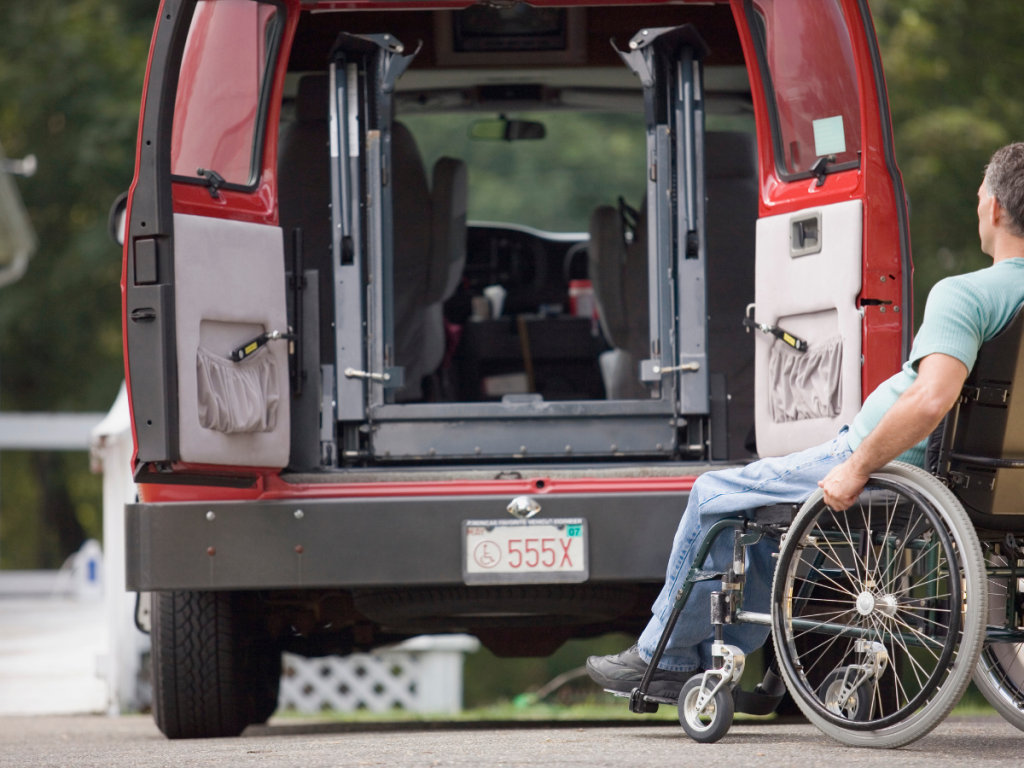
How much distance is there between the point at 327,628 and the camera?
4.94 metres

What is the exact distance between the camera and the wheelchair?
2922 millimetres

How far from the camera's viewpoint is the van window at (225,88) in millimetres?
4082

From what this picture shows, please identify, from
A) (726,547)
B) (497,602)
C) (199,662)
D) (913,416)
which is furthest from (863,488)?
(199,662)

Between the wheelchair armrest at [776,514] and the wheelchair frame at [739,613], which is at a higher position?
the wheelchair armrest at [776,514]

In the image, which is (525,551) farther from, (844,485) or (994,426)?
(994,426)

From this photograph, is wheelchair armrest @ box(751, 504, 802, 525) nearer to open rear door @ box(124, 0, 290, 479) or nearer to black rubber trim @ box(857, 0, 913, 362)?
black rubber trim @ box(857, 0, 913, 362)

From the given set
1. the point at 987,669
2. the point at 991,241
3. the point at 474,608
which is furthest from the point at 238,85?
the point at 987,669

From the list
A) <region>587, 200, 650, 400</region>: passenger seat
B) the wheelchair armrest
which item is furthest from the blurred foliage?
the wheelchair armrest

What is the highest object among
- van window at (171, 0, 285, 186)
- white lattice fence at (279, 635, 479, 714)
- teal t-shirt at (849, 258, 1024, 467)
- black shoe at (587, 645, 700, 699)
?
van window at (171, 0, 285, 186)

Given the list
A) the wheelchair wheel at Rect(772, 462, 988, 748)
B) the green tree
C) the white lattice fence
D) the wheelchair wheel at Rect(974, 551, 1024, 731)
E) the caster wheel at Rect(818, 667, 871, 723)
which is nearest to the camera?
the wheelchair wheel at Rect(772, 462, 988, 748)

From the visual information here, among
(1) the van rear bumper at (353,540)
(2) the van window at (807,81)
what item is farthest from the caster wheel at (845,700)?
(2) the van window at (807,81)

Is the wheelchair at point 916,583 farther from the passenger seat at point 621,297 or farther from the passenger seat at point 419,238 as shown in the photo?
the passenger seat at point 419,238

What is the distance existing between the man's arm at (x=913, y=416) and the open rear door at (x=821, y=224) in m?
0.82

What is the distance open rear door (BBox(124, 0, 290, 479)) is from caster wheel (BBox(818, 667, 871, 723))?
1.69m
